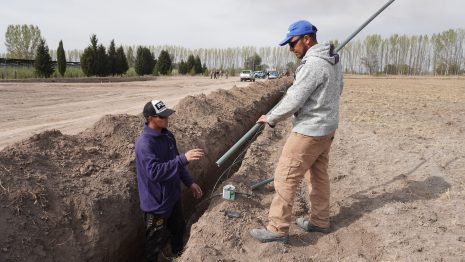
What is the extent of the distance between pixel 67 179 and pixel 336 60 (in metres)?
3.00

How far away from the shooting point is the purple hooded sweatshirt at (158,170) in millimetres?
3701

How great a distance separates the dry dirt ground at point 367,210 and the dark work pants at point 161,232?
20 centimetres

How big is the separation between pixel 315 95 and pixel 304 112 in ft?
0.63

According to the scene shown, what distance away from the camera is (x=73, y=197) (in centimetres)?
407

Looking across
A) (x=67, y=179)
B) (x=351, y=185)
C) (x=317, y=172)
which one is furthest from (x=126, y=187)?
(x=351, y=185)

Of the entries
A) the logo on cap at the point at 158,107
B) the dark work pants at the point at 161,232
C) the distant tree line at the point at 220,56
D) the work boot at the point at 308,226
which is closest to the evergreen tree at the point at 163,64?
the distant tree line at the point at 220,56

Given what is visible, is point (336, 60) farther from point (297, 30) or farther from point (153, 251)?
point (153, 251)

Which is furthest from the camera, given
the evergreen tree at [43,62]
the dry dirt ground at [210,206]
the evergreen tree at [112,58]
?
the evergreen tree at [112,58]

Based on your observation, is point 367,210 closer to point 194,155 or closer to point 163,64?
point 194,155

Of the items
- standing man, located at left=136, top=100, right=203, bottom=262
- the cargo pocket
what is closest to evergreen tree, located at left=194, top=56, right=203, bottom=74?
standing man, located at left=136, top=100, right=203, bottom=262

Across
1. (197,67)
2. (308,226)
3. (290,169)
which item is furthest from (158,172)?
(197,67)

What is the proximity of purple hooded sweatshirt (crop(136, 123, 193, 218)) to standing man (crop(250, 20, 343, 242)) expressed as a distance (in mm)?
935

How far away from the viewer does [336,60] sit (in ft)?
12.6

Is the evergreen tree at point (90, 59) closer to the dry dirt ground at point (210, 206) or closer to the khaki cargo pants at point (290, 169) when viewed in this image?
the dry dirt ground at point (210, 206)
